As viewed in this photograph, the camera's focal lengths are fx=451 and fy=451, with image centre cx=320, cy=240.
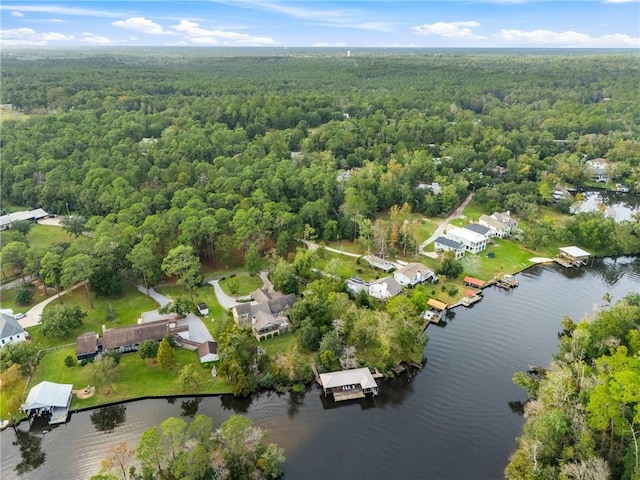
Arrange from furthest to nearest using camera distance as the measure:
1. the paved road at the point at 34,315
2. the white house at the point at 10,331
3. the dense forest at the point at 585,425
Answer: the paved road at the point at 34,315 → the white house at the point at 10,331 → the dense forest at the point at 585,425

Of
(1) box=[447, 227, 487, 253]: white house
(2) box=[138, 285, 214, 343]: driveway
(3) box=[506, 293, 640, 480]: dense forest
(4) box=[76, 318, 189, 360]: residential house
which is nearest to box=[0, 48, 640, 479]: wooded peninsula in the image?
(3) box=[506, 293, 640, 480]: dense forest

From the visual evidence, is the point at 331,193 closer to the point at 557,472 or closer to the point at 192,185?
the point at 192,185

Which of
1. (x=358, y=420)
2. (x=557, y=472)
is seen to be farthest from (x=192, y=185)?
(x=557, y=472)

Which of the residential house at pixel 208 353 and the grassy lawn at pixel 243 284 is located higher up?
the residential house at pixel 208 353

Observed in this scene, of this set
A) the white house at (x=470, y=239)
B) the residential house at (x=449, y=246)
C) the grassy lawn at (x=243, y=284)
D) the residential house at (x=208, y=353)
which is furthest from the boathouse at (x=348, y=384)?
the white house at (x=470, y=239)

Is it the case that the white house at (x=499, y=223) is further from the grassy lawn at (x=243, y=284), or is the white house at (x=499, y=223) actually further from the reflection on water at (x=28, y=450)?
the reflection on water at (x=28, y=450)
